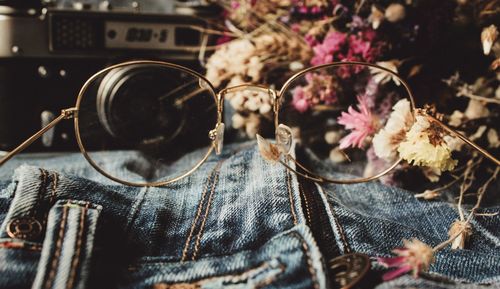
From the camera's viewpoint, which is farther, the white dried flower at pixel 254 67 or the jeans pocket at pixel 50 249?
the white dried flower at pixel 254 67

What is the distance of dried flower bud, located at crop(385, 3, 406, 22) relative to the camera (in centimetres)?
55

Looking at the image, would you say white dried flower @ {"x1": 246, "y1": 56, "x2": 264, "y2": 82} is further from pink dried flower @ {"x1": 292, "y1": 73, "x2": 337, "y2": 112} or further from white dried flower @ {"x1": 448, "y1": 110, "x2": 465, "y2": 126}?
white dried flower @ {"x1": 448, "y1": 110, "x2": 465, "y2": 126}

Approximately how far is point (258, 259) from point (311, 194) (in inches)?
5.1

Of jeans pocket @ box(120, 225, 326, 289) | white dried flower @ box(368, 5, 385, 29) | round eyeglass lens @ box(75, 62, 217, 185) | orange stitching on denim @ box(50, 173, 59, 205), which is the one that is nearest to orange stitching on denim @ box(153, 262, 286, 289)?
jeans pocket @ box(120, 225, 326, 289)

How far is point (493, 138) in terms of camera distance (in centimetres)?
58

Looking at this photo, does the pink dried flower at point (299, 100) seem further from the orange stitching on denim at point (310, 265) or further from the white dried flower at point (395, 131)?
the orange stitching on denim at point (310, 265)

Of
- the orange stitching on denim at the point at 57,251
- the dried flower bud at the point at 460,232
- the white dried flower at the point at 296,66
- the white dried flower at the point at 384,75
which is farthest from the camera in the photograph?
the white dried flower at the point at 296,66

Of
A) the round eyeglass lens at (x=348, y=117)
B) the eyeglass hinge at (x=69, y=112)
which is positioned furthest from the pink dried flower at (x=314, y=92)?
the eyeglass hinge at (x=69, y=112)

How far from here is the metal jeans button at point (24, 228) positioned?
35 cm

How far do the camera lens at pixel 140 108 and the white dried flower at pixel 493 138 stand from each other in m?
0.33

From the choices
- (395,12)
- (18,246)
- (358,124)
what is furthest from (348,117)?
(18,246)

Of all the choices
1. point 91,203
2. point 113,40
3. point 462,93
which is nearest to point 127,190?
point 91,203

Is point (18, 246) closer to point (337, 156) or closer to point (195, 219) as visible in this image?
point (195, 219)

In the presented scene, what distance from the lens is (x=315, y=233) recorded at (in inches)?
15.6
